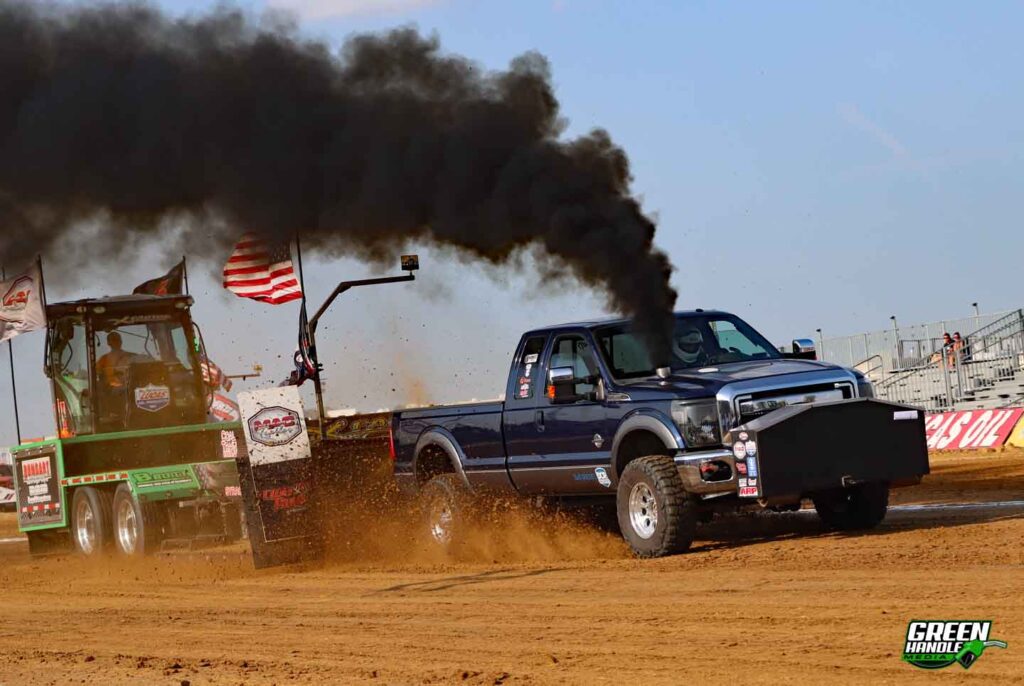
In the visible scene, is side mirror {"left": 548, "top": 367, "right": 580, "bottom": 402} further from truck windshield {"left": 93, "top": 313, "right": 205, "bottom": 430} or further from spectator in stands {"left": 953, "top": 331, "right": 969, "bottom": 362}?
spectator in stands {"left": 953, "top": 331, "right": 969, "bottom": 362}

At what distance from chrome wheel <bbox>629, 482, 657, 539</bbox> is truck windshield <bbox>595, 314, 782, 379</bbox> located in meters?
1.22

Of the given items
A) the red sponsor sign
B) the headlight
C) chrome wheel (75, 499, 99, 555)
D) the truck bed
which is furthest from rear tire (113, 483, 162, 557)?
the red sponsor sign

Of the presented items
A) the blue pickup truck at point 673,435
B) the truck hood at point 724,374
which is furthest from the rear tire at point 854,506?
the truck hood at point 724,374

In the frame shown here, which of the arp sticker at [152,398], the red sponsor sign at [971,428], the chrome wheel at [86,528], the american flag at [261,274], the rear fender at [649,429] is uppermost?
the american flag at [261,274]

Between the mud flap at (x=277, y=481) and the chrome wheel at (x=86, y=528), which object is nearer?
the mud flap at (x=277, y=481)

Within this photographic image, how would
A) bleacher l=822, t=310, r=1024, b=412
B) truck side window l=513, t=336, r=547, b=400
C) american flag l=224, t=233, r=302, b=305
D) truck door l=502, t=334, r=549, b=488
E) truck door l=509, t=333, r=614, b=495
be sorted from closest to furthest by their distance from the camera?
truck door l=509, t=333, r=614, b=495 → truck door l=502, t=334, r=549, b=488 → truck side window l=513, t=336, r=547, b=400 → american flag l=224, t=233, r=302, b=305 → bleacher l=822, t=310, r=1024, b=412

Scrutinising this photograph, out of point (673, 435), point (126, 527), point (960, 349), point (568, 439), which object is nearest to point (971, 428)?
point (960, 349)

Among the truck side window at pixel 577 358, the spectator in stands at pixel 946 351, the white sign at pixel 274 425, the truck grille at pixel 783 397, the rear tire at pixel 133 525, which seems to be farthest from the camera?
the spectator in stands at pixel 946 351

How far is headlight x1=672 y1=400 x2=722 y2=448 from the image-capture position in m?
11.6

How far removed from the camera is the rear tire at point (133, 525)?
1669cm

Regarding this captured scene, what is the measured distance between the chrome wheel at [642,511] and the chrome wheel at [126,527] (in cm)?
757

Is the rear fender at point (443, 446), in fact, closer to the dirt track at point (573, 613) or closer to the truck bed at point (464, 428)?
the truck bed at point (464, 428)

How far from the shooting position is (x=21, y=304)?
18781 millimetres

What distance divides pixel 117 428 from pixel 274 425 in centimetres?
458
